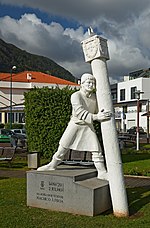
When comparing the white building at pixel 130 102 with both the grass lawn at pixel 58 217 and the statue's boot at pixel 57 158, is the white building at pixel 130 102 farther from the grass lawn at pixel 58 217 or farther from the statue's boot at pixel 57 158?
the statue's boot at pixel 57 158

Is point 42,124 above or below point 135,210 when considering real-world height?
above

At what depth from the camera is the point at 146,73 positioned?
6750 centimetres

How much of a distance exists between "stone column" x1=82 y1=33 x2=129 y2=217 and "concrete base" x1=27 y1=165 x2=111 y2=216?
310 millimetres

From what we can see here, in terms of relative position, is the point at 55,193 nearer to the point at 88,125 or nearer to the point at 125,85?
the point at 88,125

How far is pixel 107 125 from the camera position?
6.74m

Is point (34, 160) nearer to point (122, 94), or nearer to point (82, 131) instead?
point (82, 131)

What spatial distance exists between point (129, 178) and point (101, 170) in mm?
4675

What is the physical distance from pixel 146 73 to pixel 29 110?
5309 cm

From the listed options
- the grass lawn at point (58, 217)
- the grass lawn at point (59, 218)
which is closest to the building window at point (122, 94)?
the grass lawn at point (58, 217)

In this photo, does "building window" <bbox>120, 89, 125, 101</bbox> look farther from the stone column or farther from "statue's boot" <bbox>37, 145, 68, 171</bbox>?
the stone column

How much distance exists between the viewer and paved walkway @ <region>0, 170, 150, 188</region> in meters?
10.4

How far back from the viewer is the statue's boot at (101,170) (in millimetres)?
7262

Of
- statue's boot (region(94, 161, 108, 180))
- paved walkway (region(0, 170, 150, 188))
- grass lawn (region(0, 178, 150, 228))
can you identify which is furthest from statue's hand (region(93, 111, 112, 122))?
paved walkway (region(0, 170, 150, 188))

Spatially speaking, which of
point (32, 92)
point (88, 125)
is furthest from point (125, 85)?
point (88, 125)
